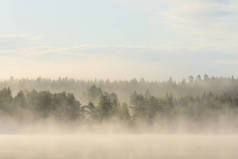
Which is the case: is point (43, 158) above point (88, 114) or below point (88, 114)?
above

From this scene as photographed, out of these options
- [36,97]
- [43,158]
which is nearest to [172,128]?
[36,97]

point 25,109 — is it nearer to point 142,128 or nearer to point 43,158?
point 142,128

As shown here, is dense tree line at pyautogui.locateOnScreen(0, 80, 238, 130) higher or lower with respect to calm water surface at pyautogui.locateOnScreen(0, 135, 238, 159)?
lower

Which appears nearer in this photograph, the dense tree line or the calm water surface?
the calm water surface

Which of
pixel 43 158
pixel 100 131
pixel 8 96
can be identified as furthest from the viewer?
pixel 8 96

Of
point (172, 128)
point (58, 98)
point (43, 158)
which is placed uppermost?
point (43, 158)

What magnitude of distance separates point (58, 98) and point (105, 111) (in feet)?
63.7

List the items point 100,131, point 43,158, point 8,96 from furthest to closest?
point 8,96, point 100,131, point 43,158

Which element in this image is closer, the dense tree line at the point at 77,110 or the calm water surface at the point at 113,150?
the calm water surface at the point at 113,150

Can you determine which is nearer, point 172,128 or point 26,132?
point 26,132

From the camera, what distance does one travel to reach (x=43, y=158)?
2429 inches

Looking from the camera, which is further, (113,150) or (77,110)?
(77,110)

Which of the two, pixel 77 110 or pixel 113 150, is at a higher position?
pixel 113 150

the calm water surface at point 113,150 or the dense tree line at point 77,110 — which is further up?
the calm water surface at point 113,150
